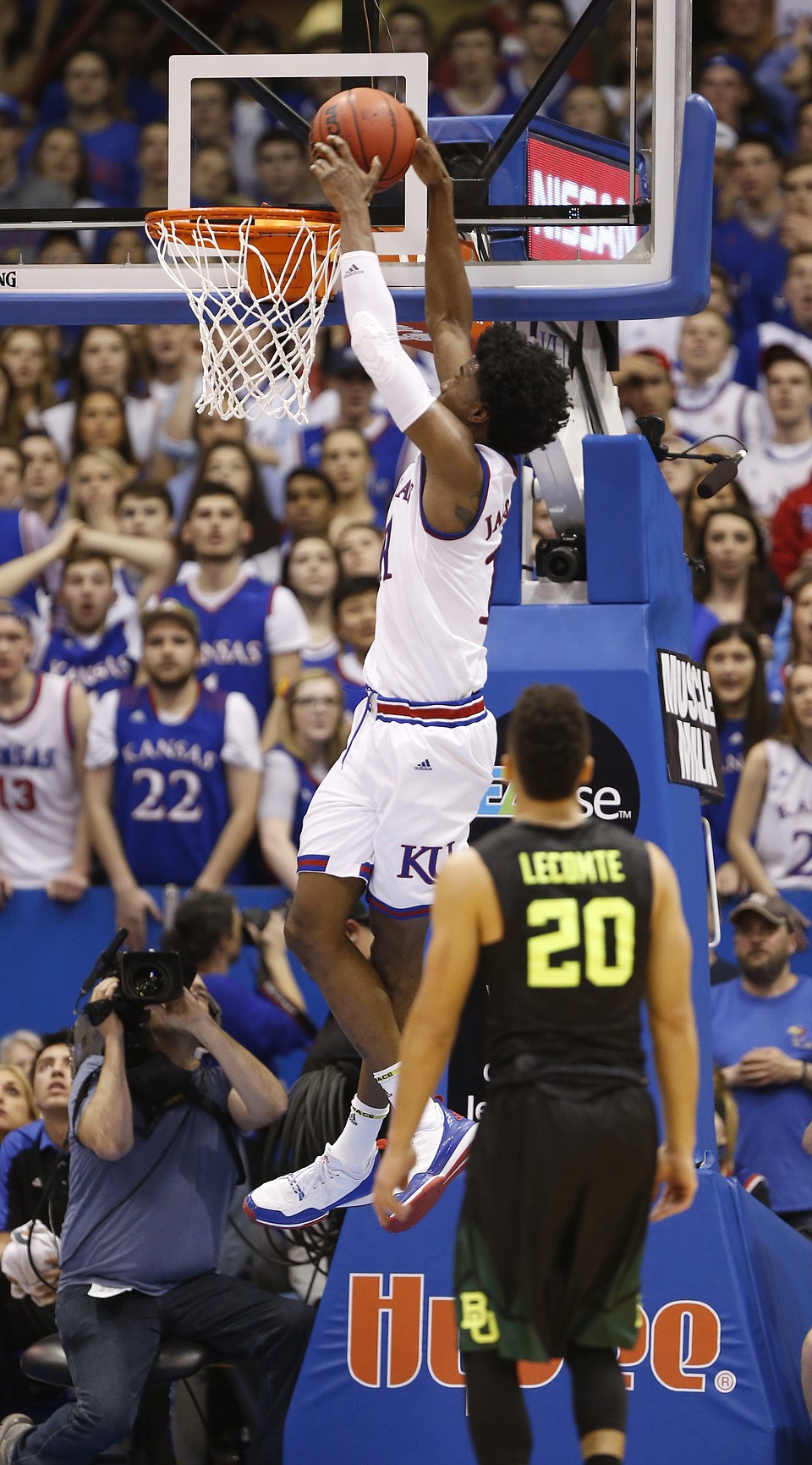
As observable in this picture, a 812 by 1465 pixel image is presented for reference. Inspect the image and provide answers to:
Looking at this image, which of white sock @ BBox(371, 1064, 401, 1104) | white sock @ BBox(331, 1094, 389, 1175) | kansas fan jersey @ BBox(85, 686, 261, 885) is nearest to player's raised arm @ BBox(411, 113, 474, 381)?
white sock @ BBox(371, 1064, 401, 1104)

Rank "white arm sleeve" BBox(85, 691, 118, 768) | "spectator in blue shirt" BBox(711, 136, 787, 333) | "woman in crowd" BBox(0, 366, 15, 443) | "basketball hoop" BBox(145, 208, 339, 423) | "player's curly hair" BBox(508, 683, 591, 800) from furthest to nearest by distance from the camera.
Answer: "spectator in blue shirt" BBox(711, 136, 787, 333) < "woman in crowd" BBox(0, 366, 15, 443) < "white arm sleeve" BBox(85, 691, 118, 768) < "basketball hoop" BBox(145, 208, 339, 423) < "player's curly hair" BBox(508, 683, 591, 800)

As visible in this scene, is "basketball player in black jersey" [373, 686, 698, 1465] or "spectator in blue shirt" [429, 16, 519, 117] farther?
"spectator in blue shirt" [429, 16, 519, 117]

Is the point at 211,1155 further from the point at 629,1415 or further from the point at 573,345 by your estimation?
the point at 573,345

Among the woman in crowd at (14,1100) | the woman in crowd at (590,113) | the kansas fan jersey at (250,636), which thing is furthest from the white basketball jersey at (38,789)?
the woman in crowd at (590,113)

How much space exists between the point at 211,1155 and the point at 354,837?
181 centimetres

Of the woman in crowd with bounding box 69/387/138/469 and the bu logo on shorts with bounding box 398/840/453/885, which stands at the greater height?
the woman in crowd with bounding box 69/387/138/469

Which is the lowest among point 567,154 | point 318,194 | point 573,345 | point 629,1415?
point 629,1415

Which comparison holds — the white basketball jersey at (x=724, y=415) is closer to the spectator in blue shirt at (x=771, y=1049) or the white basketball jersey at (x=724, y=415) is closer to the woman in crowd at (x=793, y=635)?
the woman in crowd at (x=793, y=635)

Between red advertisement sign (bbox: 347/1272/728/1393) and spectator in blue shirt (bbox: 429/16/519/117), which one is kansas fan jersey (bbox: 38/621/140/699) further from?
spectator in blue shirt (bbox: 429/16/519/117)

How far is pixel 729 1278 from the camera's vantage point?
6328mm

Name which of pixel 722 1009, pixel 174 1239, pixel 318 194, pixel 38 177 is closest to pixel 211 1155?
pixel 174 1239

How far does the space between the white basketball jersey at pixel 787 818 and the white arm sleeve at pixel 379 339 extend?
4.20 metres

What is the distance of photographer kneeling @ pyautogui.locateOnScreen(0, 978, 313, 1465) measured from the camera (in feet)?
21.5

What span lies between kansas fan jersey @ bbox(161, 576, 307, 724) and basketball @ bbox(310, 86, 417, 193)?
14.7 ft
